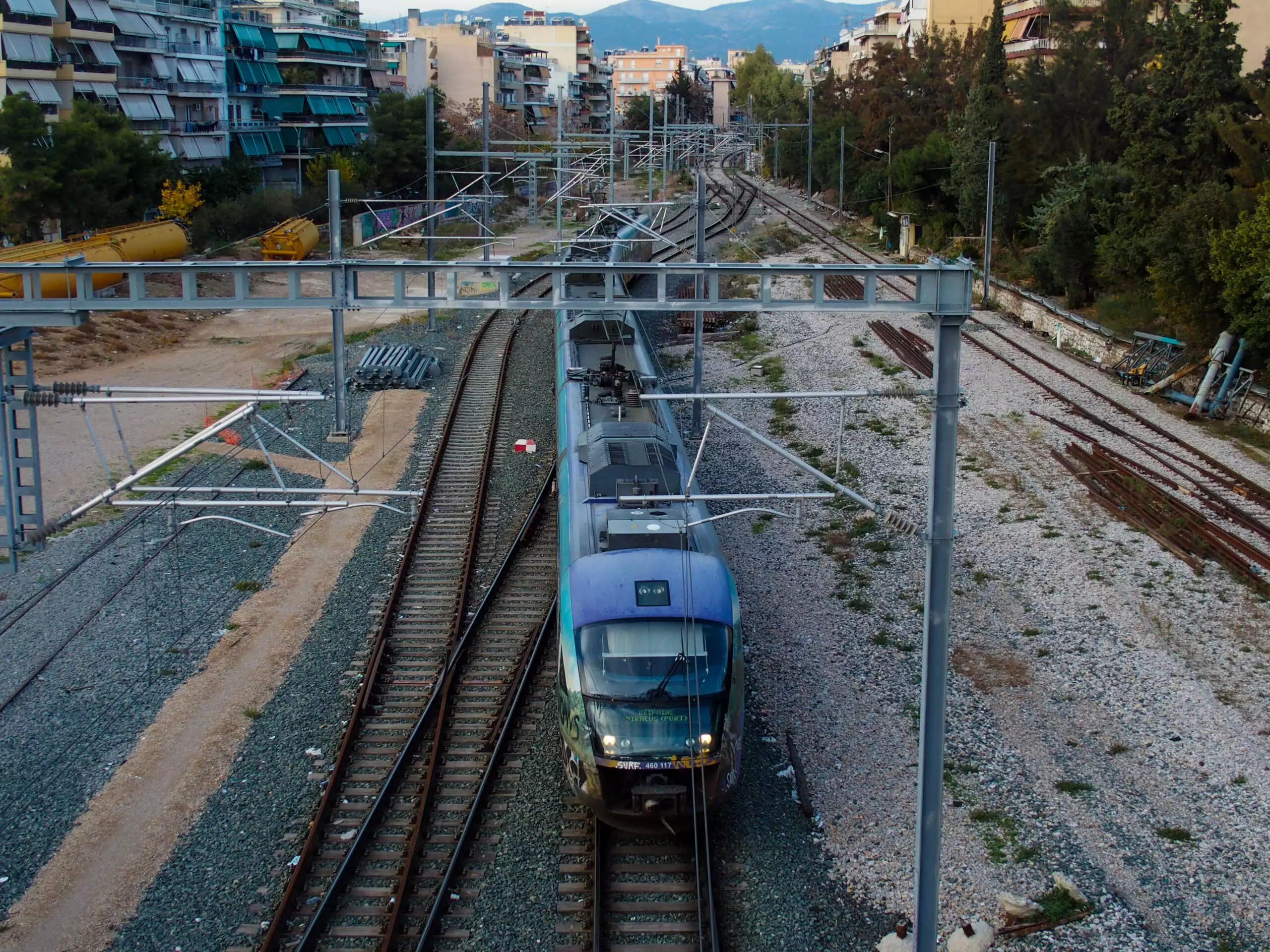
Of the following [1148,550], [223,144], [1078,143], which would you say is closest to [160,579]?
[1148,550]

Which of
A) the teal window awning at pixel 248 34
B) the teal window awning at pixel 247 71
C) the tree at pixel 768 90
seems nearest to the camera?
the teal window awning at pixel 247 71

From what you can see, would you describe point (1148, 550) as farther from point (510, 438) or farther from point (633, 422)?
point (510, 438)

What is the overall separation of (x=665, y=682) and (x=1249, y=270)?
16.7 m

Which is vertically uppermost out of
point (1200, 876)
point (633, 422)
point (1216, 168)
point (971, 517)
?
point (1216, 168)

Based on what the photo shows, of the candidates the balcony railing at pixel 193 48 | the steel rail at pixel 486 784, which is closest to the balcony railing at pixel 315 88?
the balcony railing at pixel 193 48

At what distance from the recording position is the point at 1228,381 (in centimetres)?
2336

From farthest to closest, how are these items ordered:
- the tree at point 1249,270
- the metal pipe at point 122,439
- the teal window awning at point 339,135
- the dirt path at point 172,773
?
the teal window awning at point 339,135
the tree at point 1249,270
the dirt path at point 172,773
the metal pipe at point 122,439

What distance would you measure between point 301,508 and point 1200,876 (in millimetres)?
13776

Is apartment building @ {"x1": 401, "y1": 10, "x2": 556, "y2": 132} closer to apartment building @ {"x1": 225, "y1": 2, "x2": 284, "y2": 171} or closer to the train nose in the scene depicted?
apartment building @ {"x1": 225, "y1": 2, "x2": 284, "y2": 171}

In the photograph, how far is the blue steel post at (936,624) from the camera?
26.7 feet

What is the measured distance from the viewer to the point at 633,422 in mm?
13922

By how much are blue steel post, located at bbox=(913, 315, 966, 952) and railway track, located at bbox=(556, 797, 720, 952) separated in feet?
5.35

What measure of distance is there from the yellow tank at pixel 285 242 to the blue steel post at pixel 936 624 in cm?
3121

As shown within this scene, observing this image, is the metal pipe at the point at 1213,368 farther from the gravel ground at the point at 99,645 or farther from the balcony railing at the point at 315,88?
the balcony railing at the point at 315,88
